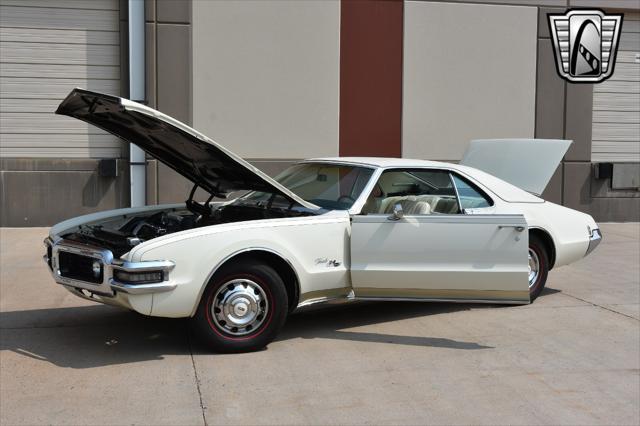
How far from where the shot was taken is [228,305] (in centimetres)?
557

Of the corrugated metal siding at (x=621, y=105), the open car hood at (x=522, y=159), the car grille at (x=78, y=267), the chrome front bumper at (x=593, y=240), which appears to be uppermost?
the corrugated metal siding at (x=621, y=105)

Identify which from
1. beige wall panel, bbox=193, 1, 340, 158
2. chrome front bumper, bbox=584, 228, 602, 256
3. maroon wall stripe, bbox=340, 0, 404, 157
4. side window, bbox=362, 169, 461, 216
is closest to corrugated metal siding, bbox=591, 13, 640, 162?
maroon wall stripe, bbox=340, 0, 404, 157

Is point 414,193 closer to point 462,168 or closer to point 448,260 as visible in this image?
point 462,168

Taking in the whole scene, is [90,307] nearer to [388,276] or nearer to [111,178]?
[388,276]

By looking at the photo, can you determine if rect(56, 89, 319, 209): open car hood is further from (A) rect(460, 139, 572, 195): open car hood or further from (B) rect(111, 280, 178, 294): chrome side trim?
(A) rect(460, 139, 572, 195): open car hood

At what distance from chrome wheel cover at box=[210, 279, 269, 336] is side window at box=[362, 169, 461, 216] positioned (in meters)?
1.24

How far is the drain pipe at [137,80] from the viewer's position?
12.9 meters

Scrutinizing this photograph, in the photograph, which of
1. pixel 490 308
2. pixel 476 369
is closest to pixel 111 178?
pixel 490 308

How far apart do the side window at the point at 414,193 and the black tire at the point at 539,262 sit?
1041 mm

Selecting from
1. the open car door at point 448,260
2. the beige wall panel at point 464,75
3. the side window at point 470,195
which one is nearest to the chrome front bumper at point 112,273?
Answer: the open car door at point 448,260

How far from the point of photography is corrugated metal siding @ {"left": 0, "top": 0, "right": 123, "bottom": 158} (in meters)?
12.9

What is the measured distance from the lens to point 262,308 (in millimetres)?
5711

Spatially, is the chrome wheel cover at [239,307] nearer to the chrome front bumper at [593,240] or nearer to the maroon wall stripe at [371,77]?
the chrome front bumper at [593,240]

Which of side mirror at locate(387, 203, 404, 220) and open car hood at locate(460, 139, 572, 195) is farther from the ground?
open car hood at locate(460, 139, 572, 195)
